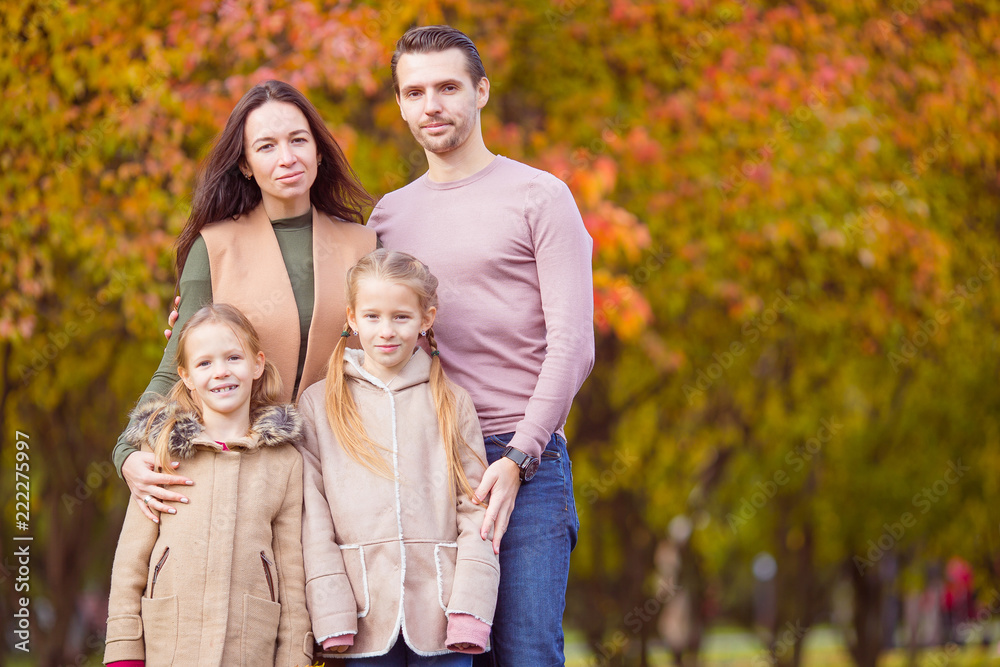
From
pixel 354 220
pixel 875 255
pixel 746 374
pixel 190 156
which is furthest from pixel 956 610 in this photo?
pixel 354 220

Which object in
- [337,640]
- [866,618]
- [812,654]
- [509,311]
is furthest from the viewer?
[812,654]

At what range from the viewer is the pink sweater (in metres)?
2.71

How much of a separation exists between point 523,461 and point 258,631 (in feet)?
2.61

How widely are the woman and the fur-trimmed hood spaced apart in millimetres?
60

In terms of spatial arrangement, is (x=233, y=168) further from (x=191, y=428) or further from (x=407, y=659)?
(x=407, y=659)

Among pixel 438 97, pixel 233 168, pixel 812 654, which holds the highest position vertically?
pixel 438 97

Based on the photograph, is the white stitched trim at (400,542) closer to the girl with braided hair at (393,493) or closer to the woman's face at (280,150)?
the girl with braided hair at (393,493)

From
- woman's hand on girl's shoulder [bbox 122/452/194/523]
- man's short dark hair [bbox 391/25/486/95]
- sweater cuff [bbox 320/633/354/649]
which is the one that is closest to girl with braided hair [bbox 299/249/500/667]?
sweater cuff [bbox 320/633/354/649]

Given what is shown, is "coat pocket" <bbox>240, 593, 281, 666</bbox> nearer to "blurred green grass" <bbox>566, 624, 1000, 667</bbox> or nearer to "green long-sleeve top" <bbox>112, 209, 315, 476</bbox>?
"green long-sleeve top" <bbox>112, 209, 315, 476</bbox>

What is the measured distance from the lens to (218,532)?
8.34ft

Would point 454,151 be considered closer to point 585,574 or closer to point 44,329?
point 44,329

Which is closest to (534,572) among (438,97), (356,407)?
(356,407)

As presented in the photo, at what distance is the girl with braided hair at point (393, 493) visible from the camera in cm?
252

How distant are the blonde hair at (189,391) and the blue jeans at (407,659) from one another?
2.28 feet
